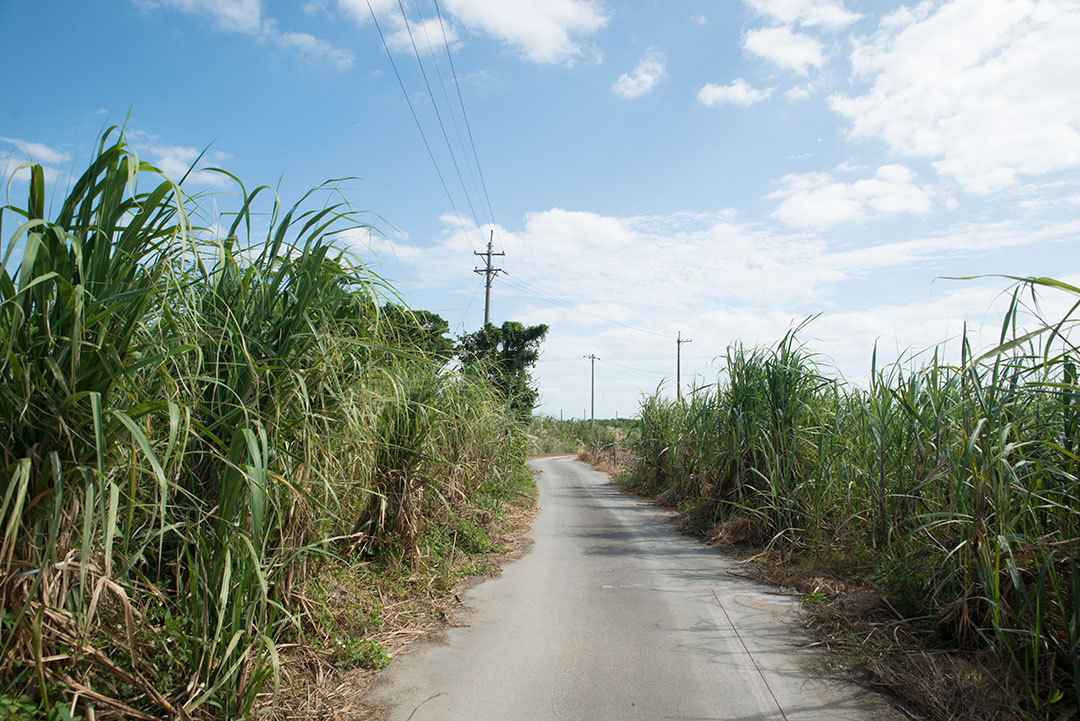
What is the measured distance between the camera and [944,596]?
4.41 m

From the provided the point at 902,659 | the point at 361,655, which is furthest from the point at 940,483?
the point at 361,655

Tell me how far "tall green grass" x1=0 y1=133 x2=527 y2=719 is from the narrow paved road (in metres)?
1.17

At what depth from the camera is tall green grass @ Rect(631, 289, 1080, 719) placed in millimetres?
3443

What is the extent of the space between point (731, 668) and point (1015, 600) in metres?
1.71

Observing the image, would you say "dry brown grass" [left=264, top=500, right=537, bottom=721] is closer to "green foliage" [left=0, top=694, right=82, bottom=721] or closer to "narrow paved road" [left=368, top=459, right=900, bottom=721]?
"narrow paved road" [left=368, top=459, right=900, bottom=721]

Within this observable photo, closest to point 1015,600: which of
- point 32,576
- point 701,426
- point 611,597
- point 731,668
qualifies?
point 731,668

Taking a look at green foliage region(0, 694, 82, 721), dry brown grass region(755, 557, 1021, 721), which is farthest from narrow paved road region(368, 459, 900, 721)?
green foliage region(0, 694, 82, 721)

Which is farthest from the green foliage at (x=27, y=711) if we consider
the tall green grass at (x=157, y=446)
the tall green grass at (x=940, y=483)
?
the tall green grass at (x=940, y=483)

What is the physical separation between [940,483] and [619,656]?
3226 millimetres

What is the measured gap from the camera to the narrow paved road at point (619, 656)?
12.0ft

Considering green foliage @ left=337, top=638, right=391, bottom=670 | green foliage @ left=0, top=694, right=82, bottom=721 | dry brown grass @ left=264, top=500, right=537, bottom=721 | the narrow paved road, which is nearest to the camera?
green foliage @ left=0, top=694, right=82, bottom=721

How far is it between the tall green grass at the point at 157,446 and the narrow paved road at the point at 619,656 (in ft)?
3.82

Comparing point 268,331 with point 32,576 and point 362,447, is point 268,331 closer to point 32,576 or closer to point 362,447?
point 362,447

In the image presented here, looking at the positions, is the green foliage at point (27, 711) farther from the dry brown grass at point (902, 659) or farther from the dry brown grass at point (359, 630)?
the dry brown grass at point (902, 659)
